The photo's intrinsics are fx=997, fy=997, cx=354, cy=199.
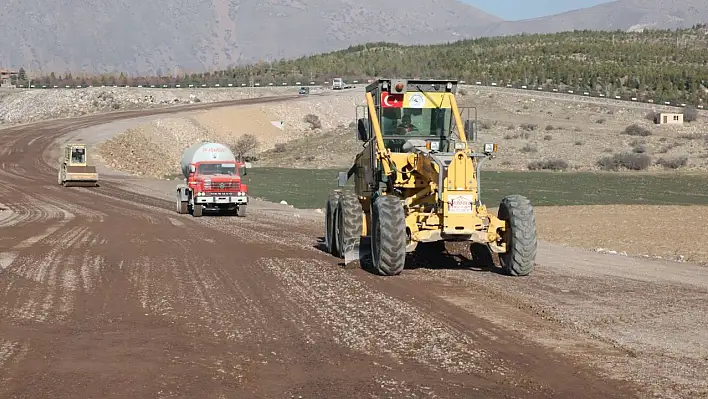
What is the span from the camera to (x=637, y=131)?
242ft

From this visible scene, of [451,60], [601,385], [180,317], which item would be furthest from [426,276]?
[451,60]

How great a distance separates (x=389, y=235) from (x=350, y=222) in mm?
2518

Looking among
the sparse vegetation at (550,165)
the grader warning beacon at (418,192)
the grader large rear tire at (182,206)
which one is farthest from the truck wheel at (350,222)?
the sparse vegetation at (550,165)

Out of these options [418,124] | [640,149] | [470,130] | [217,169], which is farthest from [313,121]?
[470,130]

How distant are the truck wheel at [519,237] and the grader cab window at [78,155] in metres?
36.7

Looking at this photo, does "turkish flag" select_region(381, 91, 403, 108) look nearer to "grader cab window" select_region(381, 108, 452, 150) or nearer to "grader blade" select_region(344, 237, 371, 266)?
Answer: "grader cab window" select_region(381, 108, 452, 150)

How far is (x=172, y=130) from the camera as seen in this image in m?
76.3

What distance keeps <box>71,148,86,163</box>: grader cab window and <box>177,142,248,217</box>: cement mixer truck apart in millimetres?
16235

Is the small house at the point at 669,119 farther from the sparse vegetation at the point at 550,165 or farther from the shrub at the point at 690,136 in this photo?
the sparse vegetation at the point at 550,165

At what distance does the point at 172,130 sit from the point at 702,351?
2651 inches

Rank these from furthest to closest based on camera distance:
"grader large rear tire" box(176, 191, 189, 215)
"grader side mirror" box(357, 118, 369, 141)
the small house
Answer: the small house → "grader large rear tire" box(176, 191, 189, 215) → "grader side mirror" box(357, 118, 369, 141)

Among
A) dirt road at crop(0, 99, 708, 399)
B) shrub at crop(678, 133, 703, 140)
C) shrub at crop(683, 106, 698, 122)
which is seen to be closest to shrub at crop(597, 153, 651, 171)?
shrub at crop(678, 133, 703, 140)

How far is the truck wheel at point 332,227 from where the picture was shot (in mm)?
20781

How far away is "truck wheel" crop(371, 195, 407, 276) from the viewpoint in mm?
16859
